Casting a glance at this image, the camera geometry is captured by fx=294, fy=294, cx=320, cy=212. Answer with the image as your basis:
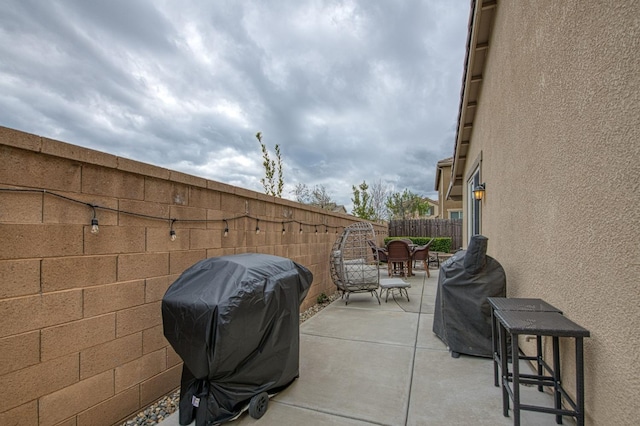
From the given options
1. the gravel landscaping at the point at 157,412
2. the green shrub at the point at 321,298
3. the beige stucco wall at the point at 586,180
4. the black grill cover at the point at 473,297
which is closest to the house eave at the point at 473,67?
the beige stucco wall at the point at 586,180

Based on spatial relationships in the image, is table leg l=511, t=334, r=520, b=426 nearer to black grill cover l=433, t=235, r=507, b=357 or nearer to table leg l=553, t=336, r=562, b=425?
table leg l=553, t=336, r=562, b=425

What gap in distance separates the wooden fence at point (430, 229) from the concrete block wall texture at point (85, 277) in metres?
16.2

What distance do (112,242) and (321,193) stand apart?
71.0 feet

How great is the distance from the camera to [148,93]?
7531mm

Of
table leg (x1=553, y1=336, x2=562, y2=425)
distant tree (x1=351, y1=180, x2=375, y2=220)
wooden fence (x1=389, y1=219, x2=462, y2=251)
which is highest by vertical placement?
distant tree (x1=351, y1=180, x2=375, y2=220)

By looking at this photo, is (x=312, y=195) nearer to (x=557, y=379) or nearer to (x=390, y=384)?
(x=390, y=384)

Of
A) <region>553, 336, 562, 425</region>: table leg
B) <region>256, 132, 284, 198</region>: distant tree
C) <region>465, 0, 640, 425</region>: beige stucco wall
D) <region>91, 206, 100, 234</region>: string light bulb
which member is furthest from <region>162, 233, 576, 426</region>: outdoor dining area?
<region>256, 132, 284, 198</region>: distant tree

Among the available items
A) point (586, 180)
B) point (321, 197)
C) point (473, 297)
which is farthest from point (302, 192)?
Result: point (586, 180)

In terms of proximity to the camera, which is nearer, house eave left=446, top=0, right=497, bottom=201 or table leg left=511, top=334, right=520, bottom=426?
table leg left=511, top=334, right=520, bottom=426

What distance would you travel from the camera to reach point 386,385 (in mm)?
2760

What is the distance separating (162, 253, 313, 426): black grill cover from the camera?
78.2 inches

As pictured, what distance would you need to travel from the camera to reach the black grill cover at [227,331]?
6.52 feet

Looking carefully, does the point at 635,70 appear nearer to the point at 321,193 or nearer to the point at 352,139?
the point at 352,139

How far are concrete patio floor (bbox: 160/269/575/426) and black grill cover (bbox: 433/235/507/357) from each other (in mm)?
169
